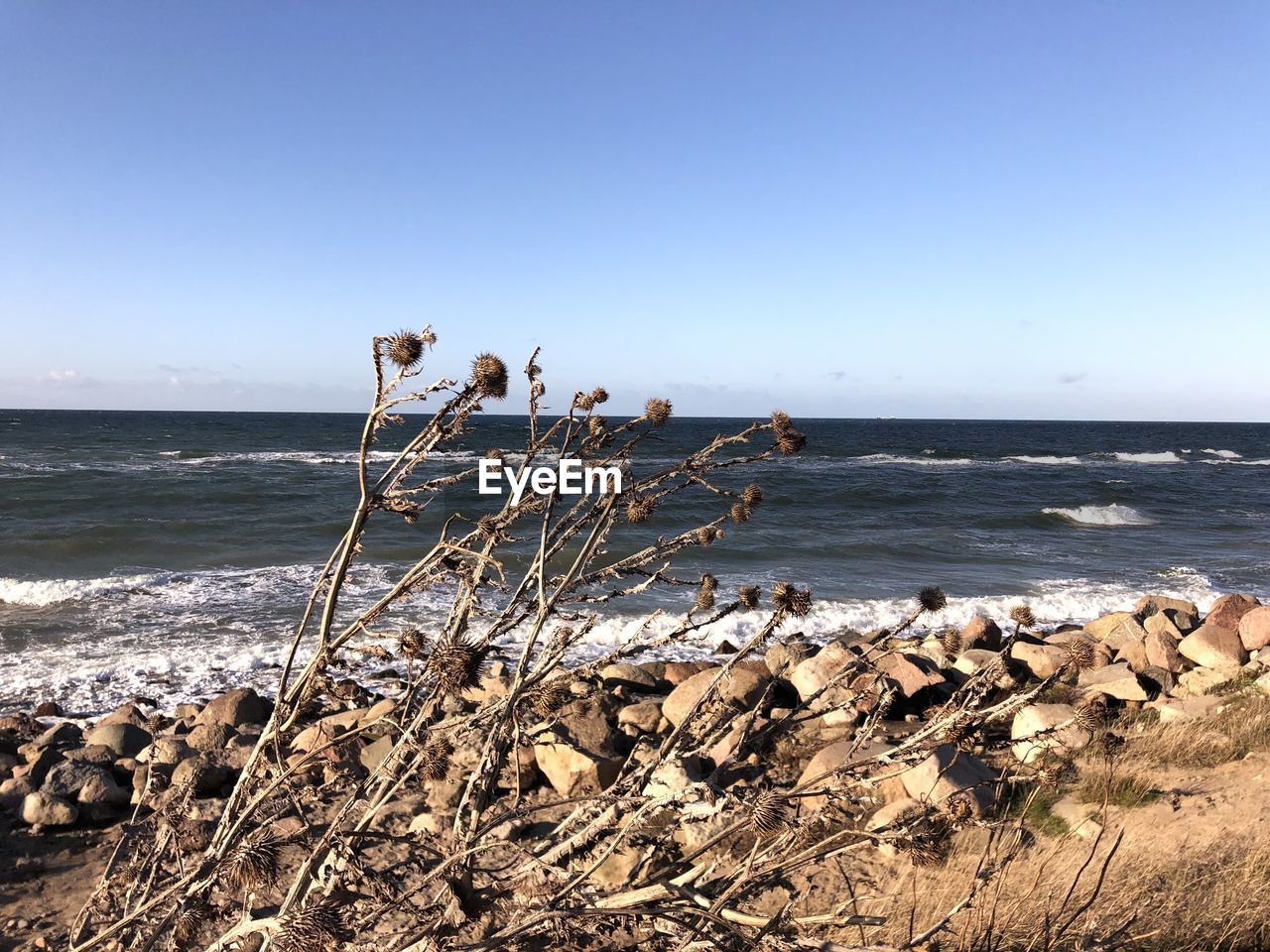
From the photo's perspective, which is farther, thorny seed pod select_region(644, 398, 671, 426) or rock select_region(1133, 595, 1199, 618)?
rock select_region(1133, 595, 1199, 618)

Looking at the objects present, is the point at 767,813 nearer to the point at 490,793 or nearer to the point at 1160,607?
the point at 490,793

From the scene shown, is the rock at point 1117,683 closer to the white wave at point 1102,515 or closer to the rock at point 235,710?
the rock at point 235,710

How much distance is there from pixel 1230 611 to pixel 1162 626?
2.66 feet

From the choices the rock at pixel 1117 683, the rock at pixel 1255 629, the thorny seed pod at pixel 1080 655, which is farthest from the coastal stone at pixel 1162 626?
the thorny seed pod at pixel 1080 655

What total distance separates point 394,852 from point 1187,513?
31.1 m

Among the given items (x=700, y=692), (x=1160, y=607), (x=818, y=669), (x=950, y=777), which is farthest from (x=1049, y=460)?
(x=950, y=777)

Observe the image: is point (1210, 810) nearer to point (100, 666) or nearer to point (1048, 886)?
point (1048, 886)

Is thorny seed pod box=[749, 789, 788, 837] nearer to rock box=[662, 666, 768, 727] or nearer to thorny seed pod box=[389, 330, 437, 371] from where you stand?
thorny seed pod box=[389, 330, 437, 371]

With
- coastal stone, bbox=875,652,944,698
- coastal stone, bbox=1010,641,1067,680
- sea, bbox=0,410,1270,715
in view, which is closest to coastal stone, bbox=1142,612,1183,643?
coastal stone, bbox=1010,641,1067,680

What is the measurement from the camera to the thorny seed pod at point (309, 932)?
1.49m

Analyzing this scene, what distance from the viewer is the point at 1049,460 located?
2288 inches

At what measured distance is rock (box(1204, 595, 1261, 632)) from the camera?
32.9 feet

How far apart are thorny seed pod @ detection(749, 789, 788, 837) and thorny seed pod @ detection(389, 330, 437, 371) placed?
1.25m

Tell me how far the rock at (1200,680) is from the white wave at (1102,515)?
19.5 m
